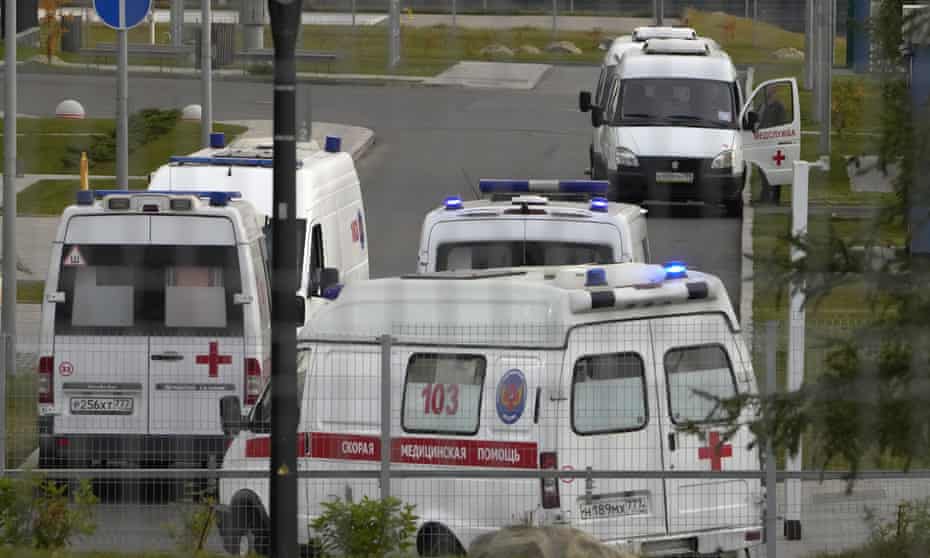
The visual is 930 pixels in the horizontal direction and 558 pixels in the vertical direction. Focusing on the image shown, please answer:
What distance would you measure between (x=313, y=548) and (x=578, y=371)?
955 mm

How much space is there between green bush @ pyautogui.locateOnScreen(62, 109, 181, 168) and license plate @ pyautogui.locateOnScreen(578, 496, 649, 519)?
10.6 meters

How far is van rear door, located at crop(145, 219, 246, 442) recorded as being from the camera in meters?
7.25

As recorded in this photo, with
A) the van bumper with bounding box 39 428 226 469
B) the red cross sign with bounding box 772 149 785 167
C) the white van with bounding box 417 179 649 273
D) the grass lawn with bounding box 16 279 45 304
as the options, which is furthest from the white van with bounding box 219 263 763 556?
the red cross sign with bounding box 772 149 785 167

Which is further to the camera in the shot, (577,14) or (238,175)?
(238,175)

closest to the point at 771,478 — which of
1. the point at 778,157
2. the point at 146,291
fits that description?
the point at 146,291

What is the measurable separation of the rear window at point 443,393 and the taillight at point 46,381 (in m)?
1.79

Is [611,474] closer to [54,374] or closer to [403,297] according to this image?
[403,297]

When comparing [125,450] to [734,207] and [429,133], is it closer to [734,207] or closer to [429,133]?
[734,207]

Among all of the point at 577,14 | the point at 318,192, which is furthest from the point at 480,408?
the point at 318,192

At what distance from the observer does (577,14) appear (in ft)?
21.7

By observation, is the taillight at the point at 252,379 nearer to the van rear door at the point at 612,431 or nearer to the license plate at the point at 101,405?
the license plate at the point at 101,405

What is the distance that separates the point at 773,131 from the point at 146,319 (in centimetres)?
758

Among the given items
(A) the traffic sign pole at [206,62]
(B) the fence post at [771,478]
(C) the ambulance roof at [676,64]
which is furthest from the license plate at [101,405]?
(C) the ambulance roof at [676,64]

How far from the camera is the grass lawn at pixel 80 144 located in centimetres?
1559
